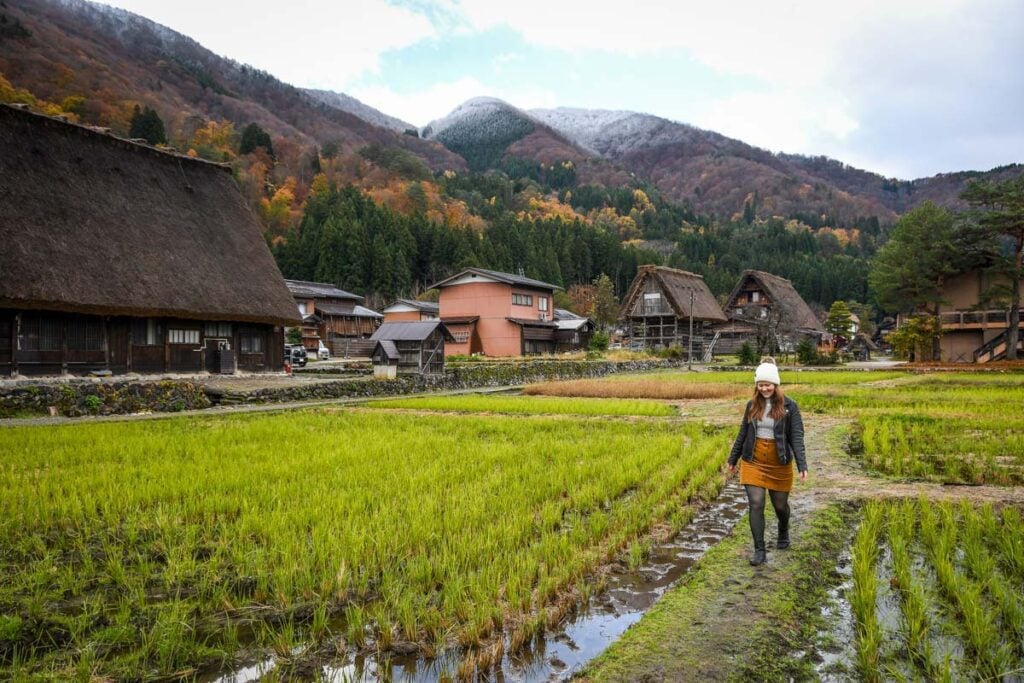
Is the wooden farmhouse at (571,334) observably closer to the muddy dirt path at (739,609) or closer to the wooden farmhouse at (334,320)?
the wooden farmhouse at (334,320)

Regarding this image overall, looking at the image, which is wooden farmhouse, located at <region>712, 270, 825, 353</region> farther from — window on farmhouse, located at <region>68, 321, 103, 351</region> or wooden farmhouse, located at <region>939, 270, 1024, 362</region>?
window on farmhouse, located at <region>68, 321, 103, 351</region>

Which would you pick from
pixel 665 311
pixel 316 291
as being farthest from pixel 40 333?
pixel 665 311

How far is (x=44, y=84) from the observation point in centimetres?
5250

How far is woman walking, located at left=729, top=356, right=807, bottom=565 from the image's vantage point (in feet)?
13.2

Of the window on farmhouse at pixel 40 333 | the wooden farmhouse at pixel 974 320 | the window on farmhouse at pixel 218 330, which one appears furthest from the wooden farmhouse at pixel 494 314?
the window on farmhouse at pixel 40 333

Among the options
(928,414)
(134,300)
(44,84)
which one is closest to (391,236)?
(44,84)

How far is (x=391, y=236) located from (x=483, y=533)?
50590mm

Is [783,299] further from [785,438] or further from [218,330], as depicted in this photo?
[785,438]

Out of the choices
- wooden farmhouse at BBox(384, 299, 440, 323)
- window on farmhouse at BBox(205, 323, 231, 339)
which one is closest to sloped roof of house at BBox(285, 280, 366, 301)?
wooden farmhouse at BBox(384, 299, 440, 323)

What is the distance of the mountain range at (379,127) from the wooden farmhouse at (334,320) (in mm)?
28575

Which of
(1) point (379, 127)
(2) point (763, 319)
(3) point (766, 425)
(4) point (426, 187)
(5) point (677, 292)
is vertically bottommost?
(3) point (766, 425)

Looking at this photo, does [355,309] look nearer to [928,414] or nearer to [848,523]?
[928,414]

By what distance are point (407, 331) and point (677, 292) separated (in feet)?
73.0

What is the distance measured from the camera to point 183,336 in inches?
718
